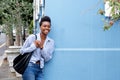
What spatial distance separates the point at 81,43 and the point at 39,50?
890 mm

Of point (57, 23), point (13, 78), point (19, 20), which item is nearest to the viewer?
point (57, 23)

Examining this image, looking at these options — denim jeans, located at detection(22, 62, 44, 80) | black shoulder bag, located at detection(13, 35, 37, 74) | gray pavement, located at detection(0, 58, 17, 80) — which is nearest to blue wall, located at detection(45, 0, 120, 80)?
denim jeans, located at detection(22, 62, 44, 80)

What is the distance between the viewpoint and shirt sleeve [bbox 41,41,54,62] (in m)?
5.61

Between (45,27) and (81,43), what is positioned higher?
(45,27)

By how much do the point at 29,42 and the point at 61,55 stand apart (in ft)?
2.50

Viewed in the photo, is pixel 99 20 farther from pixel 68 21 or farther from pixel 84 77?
pixel 84 77

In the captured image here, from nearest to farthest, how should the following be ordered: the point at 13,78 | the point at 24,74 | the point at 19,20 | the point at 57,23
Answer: the point at 24,74
the point at 57,23
the point at 13,78
the point at 19,20

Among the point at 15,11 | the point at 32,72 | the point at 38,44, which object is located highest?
the point at 15,11

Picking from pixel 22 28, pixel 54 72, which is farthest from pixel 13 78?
pixel 54 72

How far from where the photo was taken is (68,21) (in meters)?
6.03

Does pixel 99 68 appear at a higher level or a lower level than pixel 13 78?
higher

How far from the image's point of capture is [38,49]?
5.62 metres

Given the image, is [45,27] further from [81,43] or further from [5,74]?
[5,74]

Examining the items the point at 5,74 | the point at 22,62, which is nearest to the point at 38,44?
the point at 22,62
